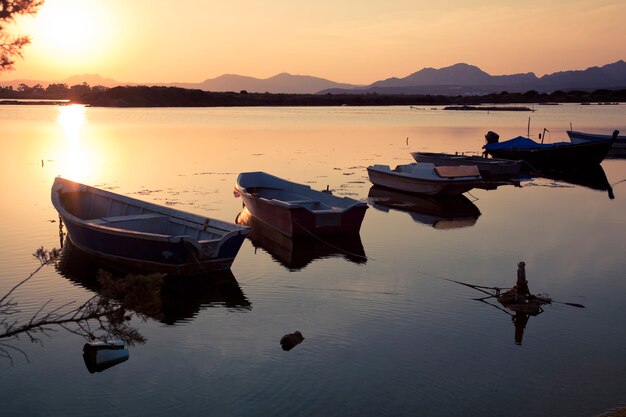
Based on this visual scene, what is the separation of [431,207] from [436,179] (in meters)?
1.43

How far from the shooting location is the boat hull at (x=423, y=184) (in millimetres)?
25953

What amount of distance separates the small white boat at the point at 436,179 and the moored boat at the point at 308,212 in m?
6.93

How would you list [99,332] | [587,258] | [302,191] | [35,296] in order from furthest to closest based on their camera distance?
1. [302,191]
2. [587,258]
3. [35,296]
4. [99,332]

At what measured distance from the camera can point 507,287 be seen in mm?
14156

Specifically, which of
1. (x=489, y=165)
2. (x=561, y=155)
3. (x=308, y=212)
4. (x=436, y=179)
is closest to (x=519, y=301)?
(x=308, y=212)

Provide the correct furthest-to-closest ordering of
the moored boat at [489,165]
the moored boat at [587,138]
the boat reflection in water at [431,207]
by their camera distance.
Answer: the moored boat at [587,138], the moored boat at [489,165], the boat reflection in water at [431,207]

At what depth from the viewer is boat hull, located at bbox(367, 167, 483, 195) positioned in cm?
2595

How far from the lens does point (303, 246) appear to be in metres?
18.0

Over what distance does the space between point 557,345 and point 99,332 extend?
307 inches

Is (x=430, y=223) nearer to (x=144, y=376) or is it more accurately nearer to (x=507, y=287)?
(x=507, y=287)

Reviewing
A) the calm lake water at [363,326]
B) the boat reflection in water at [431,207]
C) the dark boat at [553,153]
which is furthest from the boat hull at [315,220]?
the dark boat at [553,153]

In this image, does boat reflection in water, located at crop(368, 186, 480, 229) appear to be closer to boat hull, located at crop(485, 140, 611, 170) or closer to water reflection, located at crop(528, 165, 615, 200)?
water reflection, located at crop(528, 165, 615, 200)

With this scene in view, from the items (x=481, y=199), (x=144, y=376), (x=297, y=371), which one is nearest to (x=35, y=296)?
(x=144, y=376)

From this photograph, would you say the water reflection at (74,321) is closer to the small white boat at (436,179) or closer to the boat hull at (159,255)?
the boat hull at (159,255)
